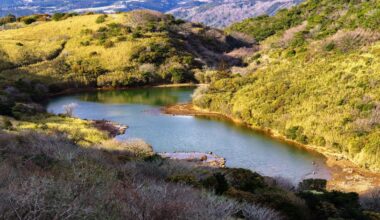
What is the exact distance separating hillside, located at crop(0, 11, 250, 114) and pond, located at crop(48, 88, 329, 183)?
22.2 ft

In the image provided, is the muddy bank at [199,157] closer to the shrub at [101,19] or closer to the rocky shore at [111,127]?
the rocky shore at [111,127]

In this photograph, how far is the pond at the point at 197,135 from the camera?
80.7ft

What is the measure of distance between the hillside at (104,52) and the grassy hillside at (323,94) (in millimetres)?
12635

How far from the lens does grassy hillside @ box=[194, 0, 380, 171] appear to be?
27614 millimetres

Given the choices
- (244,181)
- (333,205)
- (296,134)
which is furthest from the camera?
(296,134)

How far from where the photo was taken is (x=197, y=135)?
3084 centimetres

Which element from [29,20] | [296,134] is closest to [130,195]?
[296,134]

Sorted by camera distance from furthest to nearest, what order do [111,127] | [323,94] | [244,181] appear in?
[111,127] < [323,94] < [244,181]

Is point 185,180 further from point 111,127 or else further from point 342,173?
point 111,127

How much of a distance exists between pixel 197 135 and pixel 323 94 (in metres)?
9.12

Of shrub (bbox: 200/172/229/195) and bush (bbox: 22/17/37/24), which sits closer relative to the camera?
shrub (bbox: 200/172/229/195)

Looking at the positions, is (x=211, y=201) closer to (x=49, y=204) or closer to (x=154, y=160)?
(x=49, y=204)

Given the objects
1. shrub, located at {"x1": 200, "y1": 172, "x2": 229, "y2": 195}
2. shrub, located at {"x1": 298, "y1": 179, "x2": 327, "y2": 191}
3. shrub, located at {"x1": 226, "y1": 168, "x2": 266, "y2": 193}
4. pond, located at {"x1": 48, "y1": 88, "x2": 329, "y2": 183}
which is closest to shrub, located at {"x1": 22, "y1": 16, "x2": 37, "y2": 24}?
pond, located at {"x1": 48, "y1": 88, "x2": 329, "y2": 183}

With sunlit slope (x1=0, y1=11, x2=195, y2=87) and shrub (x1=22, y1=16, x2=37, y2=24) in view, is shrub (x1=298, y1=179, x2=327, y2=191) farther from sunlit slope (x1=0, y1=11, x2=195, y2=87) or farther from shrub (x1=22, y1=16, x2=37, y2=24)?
shrub (x1=22, y1=16, x2=37, y2=24)
